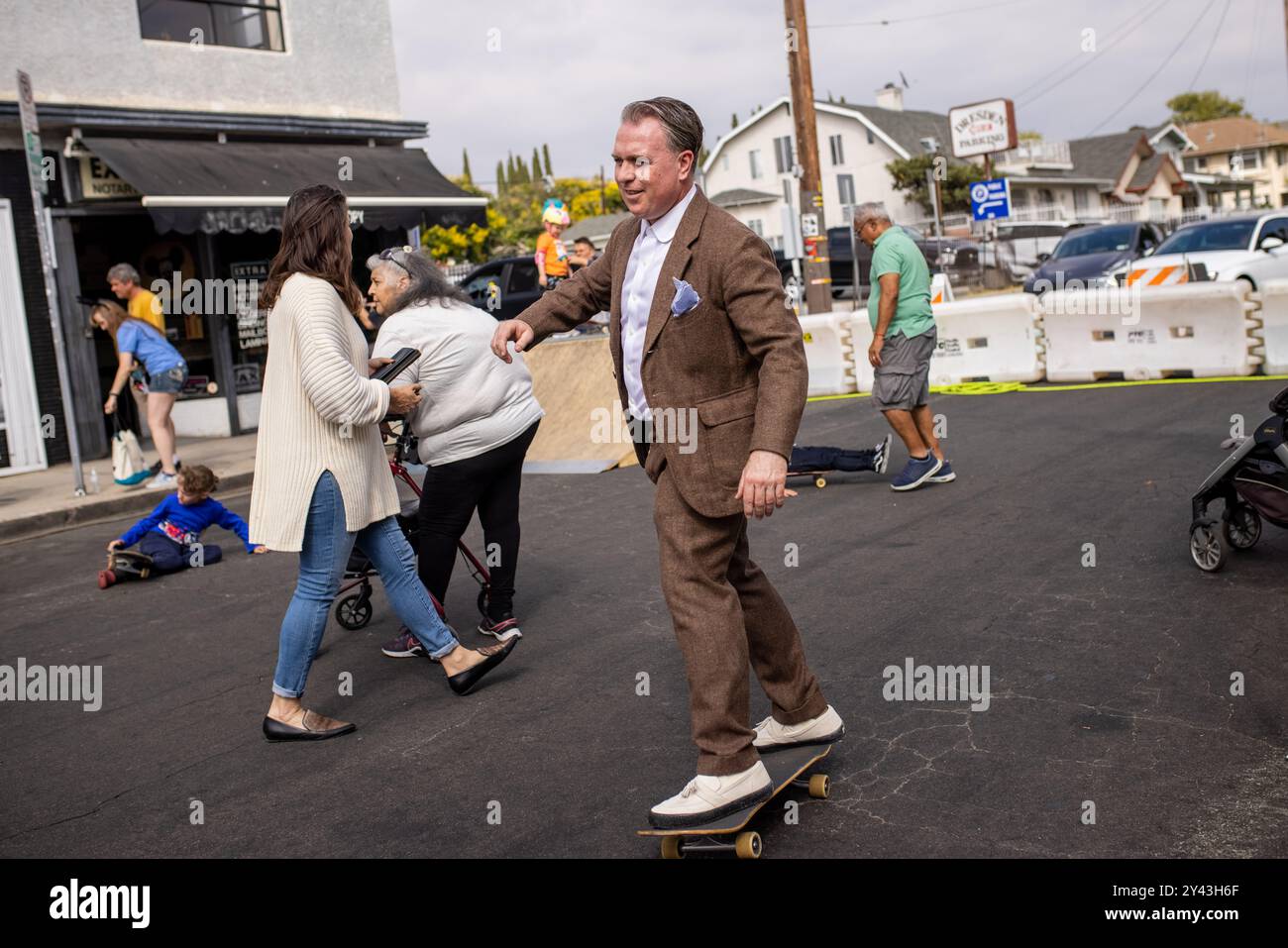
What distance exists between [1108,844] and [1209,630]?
2092 millimetres

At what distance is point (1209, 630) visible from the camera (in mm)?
5102

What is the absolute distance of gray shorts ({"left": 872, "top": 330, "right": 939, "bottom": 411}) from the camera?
8.40 metres

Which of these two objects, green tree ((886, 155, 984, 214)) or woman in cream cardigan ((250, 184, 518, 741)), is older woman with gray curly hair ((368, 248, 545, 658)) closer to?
woman in cream cardigan ((250, 184, 518, 741))

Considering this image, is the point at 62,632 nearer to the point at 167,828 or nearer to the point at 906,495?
the point at 167,828

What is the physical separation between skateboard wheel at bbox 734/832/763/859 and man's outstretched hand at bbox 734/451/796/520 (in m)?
0.92

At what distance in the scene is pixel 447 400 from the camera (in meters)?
5.53

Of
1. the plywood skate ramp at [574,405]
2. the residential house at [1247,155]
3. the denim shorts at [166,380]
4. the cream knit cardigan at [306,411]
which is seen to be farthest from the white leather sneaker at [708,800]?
the residential house at [1247,155]

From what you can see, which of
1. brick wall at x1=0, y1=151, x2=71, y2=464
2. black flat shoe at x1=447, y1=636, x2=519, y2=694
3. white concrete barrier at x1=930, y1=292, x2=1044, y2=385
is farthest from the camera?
white concrete barrier at x1=930, y1=292, x2=1044, y2=385

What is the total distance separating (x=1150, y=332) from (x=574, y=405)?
6484mm

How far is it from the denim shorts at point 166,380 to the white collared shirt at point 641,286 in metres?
8.17

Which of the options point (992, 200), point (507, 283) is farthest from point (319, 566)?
point (992, 200)

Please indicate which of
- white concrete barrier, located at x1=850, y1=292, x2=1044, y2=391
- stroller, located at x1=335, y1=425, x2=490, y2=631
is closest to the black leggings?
stroller, located at x1=335, y1=425, x2=490, y2=631

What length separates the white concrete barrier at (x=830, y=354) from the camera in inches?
591

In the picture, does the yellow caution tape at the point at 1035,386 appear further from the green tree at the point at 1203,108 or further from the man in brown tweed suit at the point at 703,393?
the green tree at the point at 1203,108
